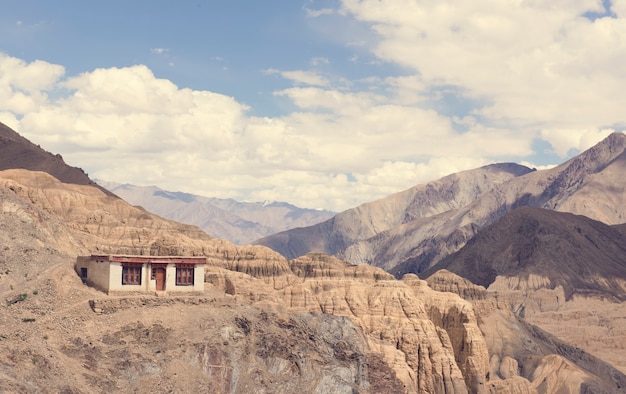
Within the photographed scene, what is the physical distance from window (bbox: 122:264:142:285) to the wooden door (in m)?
2.05

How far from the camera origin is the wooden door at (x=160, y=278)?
100375 millimetres

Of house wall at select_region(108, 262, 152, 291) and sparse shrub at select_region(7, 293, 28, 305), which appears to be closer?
sparse shrub at select_region(7, 293, 28, 305)

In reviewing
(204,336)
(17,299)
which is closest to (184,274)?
(204,336)

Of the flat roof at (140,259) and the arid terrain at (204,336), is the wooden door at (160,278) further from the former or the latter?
the arid terrain at (204,336)

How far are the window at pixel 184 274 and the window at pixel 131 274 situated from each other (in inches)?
186

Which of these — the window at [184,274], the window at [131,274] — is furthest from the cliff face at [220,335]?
the window at [184,274]

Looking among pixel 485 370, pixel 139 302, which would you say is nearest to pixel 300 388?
pixel 139 302

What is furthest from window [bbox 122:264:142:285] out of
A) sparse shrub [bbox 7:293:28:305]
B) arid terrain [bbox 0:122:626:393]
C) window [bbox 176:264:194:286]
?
sparse shrub [bbox 7:293:28:305]

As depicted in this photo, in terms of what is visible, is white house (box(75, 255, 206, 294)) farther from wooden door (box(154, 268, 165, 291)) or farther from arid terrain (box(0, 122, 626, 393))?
arid terrain (box(0, 122, 626, 393))

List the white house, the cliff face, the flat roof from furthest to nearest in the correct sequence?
the white house → the flat roof → the cliff face

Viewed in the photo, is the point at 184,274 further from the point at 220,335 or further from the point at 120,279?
the point at 220,335

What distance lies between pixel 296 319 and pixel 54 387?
37.1 meters

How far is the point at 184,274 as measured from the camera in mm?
103000

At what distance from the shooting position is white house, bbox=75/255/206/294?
9700 centimetres
